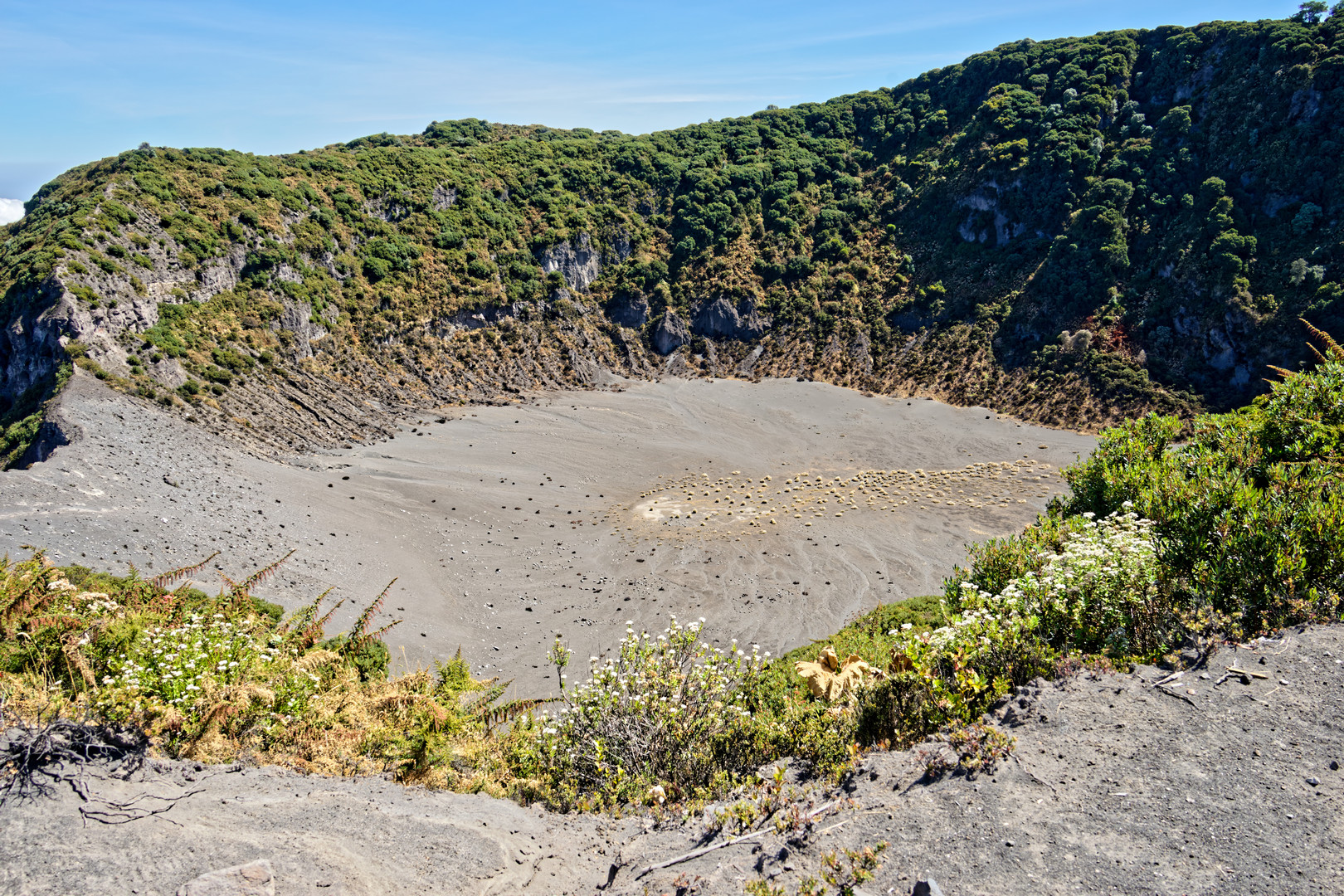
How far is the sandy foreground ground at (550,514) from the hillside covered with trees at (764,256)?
497cm

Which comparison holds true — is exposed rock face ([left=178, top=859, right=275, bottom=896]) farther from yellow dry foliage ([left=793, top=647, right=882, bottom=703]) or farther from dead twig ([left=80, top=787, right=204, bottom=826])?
yellow dry foliage ([left=793, top=647, right=882, bottom=703])

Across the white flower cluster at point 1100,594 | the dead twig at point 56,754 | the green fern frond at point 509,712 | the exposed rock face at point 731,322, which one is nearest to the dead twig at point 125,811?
the dead twig at point 56,754

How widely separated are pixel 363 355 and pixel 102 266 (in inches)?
510

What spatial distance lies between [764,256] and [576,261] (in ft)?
54.1

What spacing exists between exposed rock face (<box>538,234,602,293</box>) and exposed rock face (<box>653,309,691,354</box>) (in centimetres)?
741

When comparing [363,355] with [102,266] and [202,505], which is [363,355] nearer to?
[102,266]

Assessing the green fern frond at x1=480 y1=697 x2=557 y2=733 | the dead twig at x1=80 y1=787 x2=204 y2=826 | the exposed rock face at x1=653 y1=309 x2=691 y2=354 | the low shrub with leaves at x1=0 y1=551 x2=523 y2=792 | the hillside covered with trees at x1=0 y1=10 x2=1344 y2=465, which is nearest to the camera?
the dead twig at x1=80 y1=787 x2=204 y2=826

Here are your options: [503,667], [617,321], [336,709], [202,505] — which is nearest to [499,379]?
[617,321]

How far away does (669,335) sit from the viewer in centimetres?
5356

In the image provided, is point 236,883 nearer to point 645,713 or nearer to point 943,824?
point 645,713

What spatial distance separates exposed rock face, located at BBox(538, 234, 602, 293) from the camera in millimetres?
54062

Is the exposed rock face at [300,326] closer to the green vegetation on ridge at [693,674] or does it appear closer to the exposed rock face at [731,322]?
the exposed rock face at [731,322]

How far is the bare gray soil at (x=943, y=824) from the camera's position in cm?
532

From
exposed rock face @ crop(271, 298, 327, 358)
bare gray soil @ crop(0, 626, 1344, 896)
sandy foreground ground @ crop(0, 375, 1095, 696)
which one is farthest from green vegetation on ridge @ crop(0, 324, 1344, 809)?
exposed rock face @ crop(271, 298, 327, 358)
